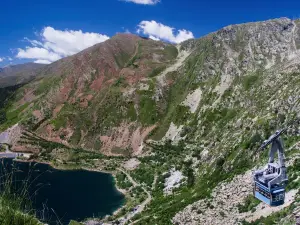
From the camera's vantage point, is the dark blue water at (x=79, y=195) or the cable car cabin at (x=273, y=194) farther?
the dark blue water at (x=79, y=195)

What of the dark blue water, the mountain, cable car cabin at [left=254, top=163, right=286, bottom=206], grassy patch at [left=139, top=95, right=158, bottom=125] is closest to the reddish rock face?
the mountain

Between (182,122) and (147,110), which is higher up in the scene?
(147,110)

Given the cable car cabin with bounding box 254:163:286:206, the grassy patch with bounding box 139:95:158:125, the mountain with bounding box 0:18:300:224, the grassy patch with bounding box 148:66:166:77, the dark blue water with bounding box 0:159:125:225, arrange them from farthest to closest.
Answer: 1. the grassy patch with bounding box 148:66:166:77
2. the grassy patch with bounding box 139:95:158:125
3. the dark blue water with bounding box 0:159:125:225
4. the mountain with bounding box 0:18:300:224
5. the cable car cabin with bounding box 254:163:286:206

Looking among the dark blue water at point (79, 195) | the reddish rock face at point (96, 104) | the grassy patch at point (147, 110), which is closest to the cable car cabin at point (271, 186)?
the dark blue water at point (79, 195)

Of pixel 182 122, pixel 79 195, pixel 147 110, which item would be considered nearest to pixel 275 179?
pixel 79 195

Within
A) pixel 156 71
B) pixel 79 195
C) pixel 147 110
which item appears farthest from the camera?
pixel 156 71

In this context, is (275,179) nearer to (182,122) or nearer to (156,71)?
(182,122)

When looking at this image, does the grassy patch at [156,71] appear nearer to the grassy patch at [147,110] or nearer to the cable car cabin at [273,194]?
the grassy patch at [147,110]

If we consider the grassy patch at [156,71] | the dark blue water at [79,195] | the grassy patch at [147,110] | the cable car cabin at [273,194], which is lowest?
the dark blue water at [79,195]

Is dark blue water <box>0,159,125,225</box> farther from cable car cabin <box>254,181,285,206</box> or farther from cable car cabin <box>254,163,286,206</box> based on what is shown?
cable car cabin <box>254,163,286,206</box>
